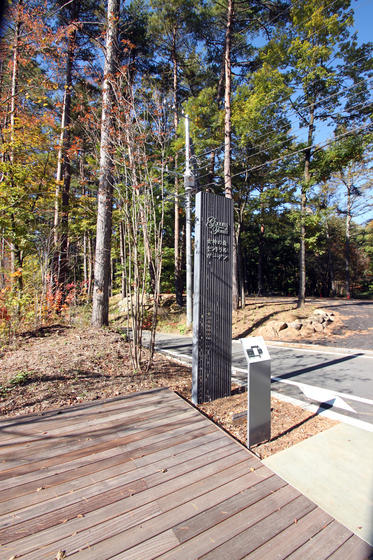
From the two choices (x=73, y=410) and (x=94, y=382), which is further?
(x=94, y=382)

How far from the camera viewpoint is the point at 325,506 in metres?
1.81

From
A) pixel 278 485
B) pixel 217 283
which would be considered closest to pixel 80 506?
pixel 278 485

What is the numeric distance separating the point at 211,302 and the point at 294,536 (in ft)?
7.58

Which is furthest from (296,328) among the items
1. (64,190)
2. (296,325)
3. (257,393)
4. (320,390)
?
(64,190)

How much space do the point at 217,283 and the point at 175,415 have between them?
Result: 174cm

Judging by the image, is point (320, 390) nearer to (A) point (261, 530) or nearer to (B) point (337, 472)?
(B) point (337, 472)

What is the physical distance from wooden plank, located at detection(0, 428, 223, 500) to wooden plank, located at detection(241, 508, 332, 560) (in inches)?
37.2

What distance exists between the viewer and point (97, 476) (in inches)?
77.0

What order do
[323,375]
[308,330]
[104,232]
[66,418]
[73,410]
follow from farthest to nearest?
[308,330] < [104,232] < [323,375] < [73,410] < [66,418]

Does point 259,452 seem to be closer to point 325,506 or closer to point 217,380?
point 325,506

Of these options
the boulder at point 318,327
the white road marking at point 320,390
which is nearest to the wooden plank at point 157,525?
the white road marking at point 320,390

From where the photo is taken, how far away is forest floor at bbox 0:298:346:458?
9.41ft

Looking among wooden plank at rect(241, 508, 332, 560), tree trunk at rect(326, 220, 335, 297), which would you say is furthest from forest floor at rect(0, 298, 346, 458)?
tree trunk at rect(326, 220, 335, 297)

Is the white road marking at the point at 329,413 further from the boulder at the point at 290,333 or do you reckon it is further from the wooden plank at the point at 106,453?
the boulder at the point at 290,333
